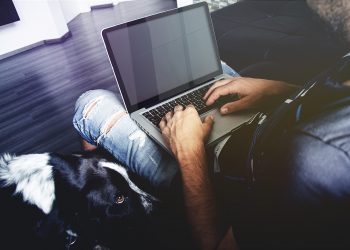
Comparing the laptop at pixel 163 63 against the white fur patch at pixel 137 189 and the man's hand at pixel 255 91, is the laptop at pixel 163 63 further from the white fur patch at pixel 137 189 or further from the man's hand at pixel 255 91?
the white fur patch at pixel 137 189

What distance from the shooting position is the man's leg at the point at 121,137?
0.96m

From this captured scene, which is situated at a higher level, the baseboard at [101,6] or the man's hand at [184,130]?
the man's hand at [184,130]

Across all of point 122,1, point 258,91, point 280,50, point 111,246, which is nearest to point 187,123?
point 258,91

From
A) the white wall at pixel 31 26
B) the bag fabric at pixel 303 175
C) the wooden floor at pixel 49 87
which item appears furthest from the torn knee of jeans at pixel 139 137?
the white wall at pixel 31 26

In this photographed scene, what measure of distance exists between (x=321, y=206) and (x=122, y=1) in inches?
283

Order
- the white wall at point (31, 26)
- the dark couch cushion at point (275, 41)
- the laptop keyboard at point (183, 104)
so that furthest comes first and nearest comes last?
the white wall at point (31, 26), the dark couch cushion at point (275, 41), the laptop keyboard at point (183, 104)

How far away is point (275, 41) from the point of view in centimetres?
169

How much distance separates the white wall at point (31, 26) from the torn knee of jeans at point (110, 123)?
3.91 meters

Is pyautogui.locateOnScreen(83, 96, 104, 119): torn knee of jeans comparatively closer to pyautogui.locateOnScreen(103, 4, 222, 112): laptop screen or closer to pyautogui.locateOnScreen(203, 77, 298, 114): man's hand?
pyautogui.locateOnScreen(103, 4, 222, 112): laptop screen

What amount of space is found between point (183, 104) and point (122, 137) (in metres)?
0.28

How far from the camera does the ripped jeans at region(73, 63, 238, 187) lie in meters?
0.96

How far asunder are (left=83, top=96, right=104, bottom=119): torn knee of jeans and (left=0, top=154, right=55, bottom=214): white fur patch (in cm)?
25

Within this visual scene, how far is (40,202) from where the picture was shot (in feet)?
3.05

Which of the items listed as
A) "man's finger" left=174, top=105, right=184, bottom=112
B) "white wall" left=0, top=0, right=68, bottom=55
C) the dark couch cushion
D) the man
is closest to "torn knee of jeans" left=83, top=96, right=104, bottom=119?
the man
